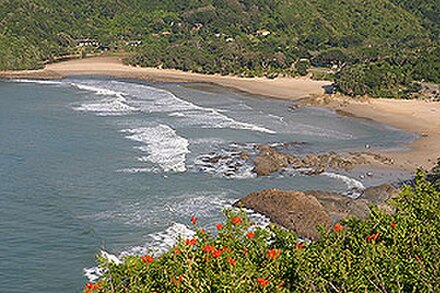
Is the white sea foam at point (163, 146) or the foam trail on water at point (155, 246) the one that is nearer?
the foam trail on water at point (155, 246)

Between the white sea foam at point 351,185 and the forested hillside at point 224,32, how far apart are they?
4740 centimetres

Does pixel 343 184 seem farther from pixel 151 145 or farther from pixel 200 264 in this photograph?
pixel 200 264

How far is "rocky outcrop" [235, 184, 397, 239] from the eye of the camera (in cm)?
2569

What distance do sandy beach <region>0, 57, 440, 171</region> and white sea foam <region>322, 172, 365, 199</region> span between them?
15.7 ft

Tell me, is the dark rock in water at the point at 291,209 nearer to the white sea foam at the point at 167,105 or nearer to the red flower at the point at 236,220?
the red flower at the point at 236,220

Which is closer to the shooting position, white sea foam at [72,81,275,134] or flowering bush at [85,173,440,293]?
flowering bush at [85,173,440,293]

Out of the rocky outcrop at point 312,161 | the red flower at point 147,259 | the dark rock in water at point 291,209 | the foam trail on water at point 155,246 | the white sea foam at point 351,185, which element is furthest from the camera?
the rocky outcrop at point 312,161

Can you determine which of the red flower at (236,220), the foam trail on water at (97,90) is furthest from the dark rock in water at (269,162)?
the foam trail on water at (97,90)

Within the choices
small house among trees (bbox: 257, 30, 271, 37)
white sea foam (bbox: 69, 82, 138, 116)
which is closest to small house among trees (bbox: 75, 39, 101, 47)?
small house among trees (bbox: 257, 30, 271, 37)

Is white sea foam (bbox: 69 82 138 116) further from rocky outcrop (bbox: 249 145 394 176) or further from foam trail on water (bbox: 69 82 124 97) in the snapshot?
rocky outcrop (bbox: 249 145 394 176)

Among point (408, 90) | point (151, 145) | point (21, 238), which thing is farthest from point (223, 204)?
point (408, 90)

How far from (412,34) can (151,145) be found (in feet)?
280

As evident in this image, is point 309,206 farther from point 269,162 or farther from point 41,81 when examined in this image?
point 41,81

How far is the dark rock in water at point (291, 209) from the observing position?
1005 inches
